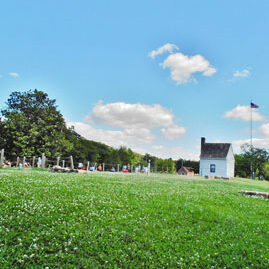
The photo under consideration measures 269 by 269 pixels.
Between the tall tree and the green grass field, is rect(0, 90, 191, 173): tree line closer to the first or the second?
the tall tree

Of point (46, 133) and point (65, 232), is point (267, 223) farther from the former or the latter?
point (46, 133)

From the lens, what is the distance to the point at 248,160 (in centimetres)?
7100

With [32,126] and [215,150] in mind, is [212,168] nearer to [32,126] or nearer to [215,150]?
[215,150]

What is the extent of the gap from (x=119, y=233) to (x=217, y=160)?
51314 mm

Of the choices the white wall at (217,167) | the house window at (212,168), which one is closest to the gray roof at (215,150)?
the white wall at (217,167)

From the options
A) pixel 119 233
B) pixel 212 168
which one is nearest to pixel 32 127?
pixel 212 168

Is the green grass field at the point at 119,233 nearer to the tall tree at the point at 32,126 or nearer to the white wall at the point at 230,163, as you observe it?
the tall tree at the point at 32,126

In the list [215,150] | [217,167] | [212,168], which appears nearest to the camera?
[217,167]

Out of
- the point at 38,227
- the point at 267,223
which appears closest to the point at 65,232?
the point at 38,227

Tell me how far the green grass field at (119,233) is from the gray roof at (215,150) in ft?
153

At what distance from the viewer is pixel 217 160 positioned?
53.7 meters

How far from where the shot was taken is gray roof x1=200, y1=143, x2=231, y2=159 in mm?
53812

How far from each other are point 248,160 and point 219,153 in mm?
22584

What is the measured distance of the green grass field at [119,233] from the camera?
5.26 meters
